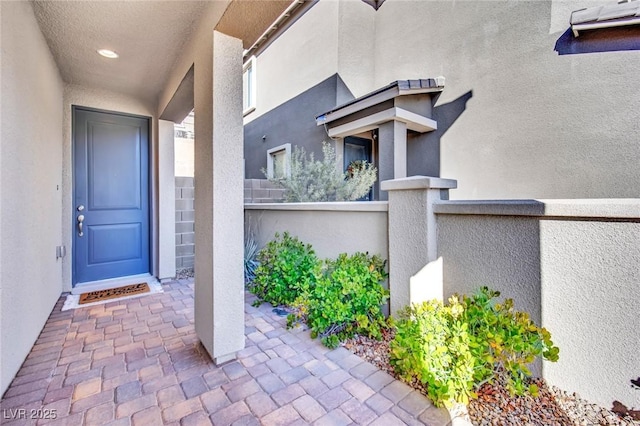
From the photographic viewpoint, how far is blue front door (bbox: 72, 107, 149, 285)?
13.2 ft

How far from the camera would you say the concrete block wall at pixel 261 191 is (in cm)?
558

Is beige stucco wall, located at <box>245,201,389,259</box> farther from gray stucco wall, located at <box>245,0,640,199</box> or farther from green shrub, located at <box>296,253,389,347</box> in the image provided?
gray stucco wall, located at <box>245,0,640,199</box>

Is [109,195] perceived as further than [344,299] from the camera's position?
Yes

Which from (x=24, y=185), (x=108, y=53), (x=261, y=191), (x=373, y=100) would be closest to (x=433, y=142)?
(x=373, y=100)

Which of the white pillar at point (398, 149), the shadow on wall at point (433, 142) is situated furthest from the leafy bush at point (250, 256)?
the shadow on wall at point (433, 142)

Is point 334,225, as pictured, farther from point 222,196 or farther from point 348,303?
point 222,196

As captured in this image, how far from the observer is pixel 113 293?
389 centimetres

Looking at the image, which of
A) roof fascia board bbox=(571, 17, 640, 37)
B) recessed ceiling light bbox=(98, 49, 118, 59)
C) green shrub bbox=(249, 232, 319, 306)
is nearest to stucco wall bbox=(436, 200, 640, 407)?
green shrub bbox=(249, 232, 319, 306)

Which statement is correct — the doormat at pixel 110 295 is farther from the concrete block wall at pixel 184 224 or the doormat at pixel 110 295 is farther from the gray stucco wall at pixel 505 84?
the gray stucco wall at pixel 505 84

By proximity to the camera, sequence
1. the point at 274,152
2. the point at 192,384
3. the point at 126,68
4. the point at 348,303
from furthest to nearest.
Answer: the point at 274,152 < the point at 126,68 < the point at 348,303 < the point at 192,384

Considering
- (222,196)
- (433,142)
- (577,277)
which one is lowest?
(577,277)

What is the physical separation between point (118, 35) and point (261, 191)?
3351mm

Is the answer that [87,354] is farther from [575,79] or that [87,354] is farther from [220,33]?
[575,79]

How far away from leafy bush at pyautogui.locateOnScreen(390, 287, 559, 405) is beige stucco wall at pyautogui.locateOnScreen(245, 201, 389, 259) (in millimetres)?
974
